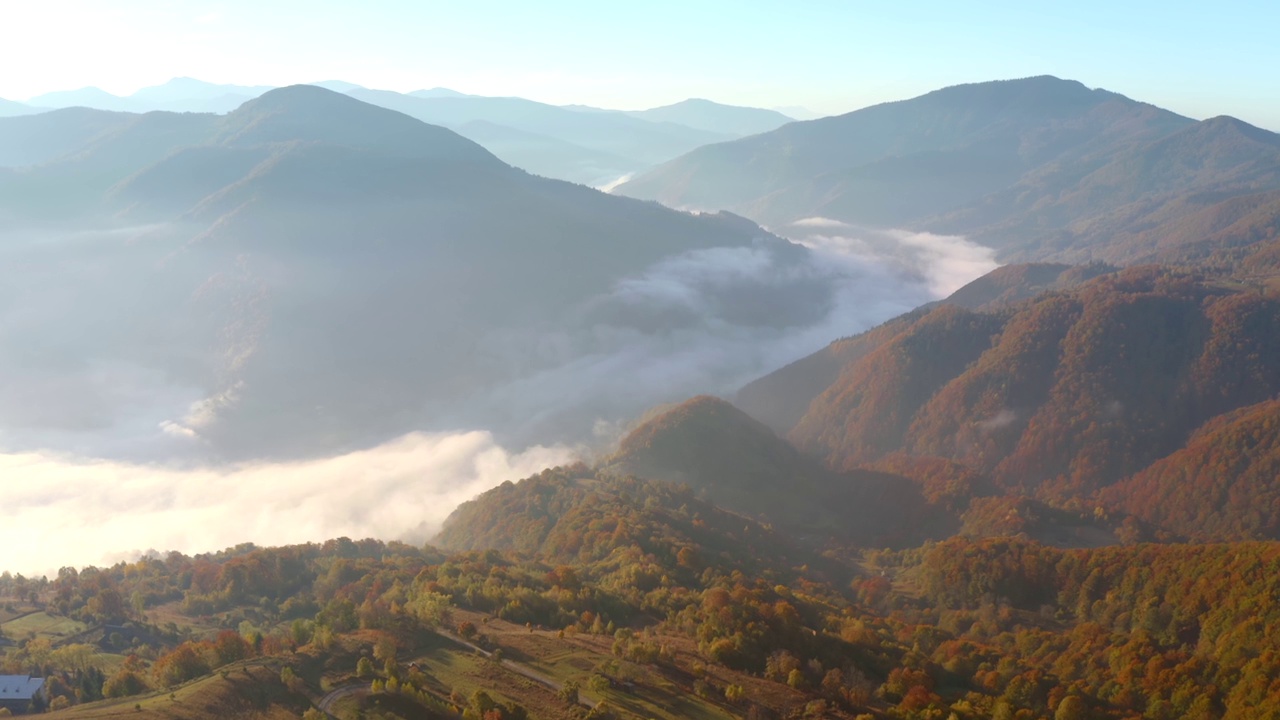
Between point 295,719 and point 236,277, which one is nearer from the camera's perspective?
point 295,719

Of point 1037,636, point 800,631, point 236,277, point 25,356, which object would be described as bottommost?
point 1037,636

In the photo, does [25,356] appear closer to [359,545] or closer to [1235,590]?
[359,545]

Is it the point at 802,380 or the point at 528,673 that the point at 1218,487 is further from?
the point at 528,673

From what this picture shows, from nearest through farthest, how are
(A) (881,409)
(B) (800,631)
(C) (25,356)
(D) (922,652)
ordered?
(B) (800,631)
(D) (922,652)
(A) (881,409)
(C) (25,356)

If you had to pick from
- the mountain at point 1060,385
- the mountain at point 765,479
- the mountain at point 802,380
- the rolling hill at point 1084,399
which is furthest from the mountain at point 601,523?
the mountain at point 802,380

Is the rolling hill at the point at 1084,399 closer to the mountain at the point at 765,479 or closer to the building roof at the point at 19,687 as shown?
the mountain at the point at 765,479

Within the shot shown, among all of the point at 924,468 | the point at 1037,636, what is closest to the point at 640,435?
the point at 924,468

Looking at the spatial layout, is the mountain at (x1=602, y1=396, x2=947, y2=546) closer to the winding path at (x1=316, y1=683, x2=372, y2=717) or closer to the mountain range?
the mountain range

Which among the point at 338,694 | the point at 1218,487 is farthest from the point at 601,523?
the point at 1218,487
